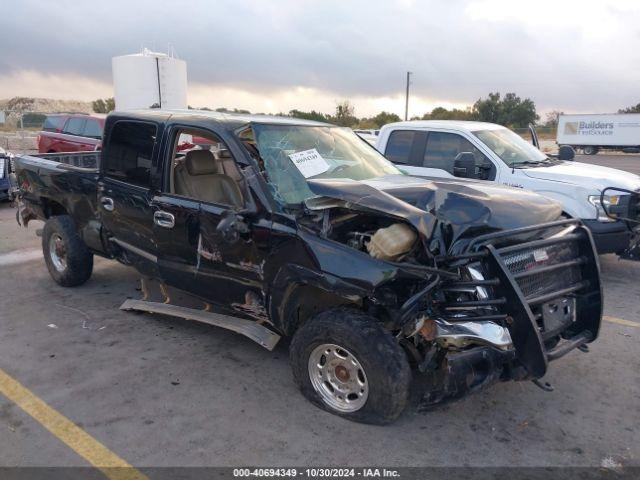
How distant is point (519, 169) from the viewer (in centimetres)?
680

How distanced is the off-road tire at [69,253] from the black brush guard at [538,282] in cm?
423

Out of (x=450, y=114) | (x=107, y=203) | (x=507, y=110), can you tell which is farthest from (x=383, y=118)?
(x=107, y=203)

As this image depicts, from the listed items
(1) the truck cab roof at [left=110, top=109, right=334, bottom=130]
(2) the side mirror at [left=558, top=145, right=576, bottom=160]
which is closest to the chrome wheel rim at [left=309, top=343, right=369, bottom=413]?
(1) the truck cab roof at [left=110, top=109, right=334, bottom=130]

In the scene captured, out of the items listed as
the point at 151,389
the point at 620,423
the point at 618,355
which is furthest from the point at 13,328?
the point at 618,355

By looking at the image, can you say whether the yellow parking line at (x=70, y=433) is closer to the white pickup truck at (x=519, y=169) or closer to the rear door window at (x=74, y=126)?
the white pickup truck at (x=519, y=169)

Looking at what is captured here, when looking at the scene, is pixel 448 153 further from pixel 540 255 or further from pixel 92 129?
pixel 92 129

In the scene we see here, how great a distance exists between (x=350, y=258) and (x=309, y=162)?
116 centimetres

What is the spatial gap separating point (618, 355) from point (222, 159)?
3737 millimetres

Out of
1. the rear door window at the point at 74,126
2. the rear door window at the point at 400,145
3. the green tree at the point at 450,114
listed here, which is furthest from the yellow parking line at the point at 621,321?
the green tree at the point at 450,114

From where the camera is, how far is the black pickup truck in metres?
3.08

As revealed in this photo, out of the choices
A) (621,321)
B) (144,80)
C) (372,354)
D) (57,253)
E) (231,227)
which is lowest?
(621,321)

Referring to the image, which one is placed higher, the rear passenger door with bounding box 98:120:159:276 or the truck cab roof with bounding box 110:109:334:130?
the truck cab roof with bounding box 110:109:334:130

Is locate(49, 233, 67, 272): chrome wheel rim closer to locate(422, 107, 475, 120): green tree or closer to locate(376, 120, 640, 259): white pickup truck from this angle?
locate(376, 120, 640, 259): white pickup truck

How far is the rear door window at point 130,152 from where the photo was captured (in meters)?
4.60
